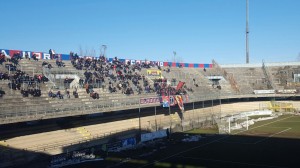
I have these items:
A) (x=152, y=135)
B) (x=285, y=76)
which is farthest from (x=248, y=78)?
(x=152, y=135)

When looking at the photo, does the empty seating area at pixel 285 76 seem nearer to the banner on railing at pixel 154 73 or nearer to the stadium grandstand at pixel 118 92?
the stadium grandstand at pixel 118 92

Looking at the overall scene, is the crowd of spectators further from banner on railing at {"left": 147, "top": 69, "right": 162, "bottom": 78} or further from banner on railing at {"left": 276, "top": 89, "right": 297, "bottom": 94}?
banner on railing at {"left": 276, "top": 89, "right": 297, "bottom": 94}

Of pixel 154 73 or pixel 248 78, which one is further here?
pixel 248 78

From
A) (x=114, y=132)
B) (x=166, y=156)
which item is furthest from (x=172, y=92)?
(x=166, y=156)

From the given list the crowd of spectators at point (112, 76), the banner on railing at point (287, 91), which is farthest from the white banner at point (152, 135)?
the banner on railing at point (287, 91)

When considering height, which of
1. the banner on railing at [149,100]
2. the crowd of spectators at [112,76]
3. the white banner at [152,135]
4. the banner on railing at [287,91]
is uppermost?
the crowd of spectators at [112,76]

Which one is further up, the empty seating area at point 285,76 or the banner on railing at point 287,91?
the empty seating area at point 285,76

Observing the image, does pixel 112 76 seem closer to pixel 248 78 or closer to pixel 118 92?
pixel 118 92

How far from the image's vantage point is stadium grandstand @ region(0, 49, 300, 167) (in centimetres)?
3553

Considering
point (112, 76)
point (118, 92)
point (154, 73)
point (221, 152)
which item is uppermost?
point (154, 73)

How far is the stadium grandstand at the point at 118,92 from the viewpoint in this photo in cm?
3553

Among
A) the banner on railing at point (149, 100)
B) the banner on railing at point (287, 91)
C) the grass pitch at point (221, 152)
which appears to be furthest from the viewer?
the banner on railing at point (287, 91)

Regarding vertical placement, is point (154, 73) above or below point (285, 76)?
above

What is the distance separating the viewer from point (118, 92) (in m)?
48.2
